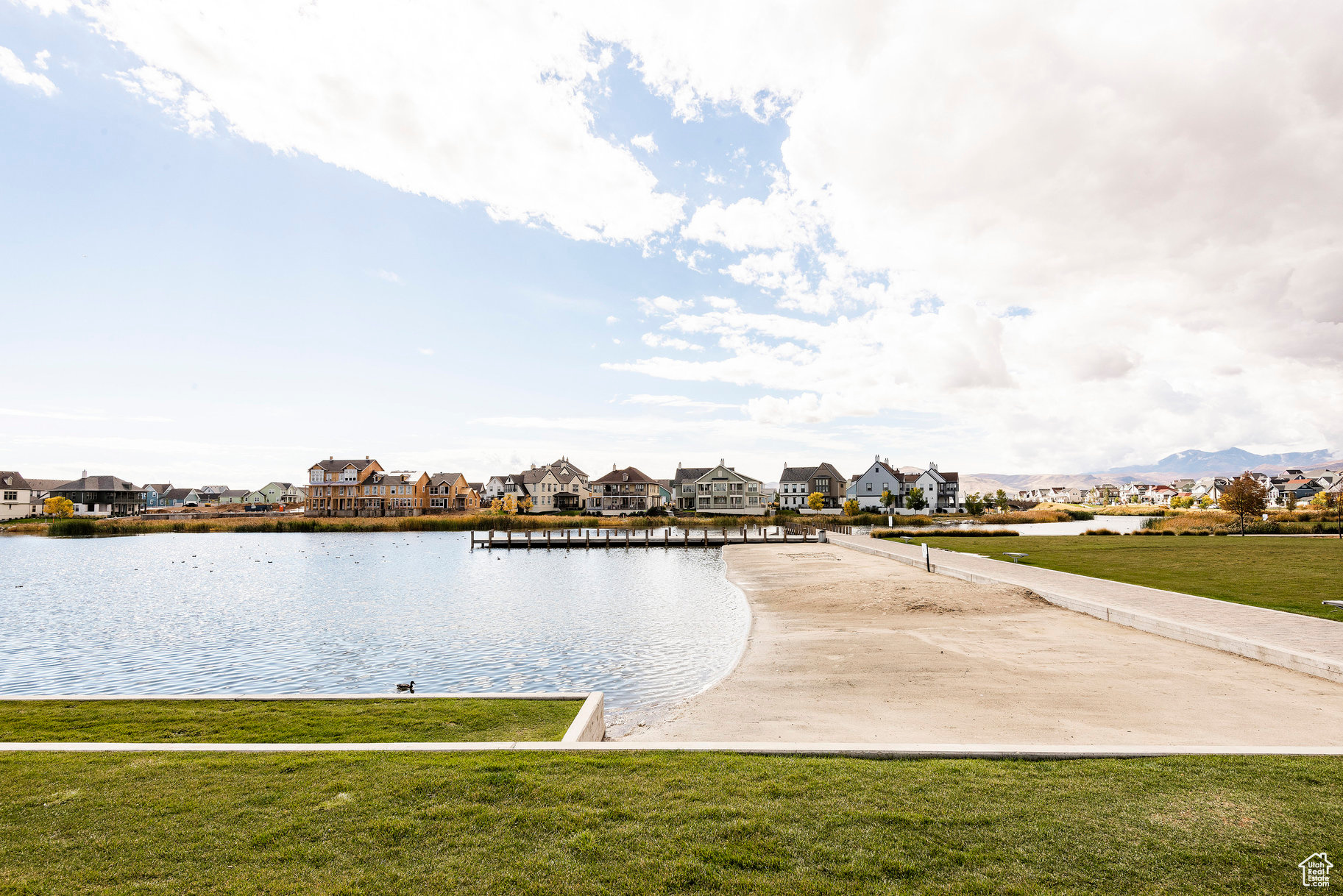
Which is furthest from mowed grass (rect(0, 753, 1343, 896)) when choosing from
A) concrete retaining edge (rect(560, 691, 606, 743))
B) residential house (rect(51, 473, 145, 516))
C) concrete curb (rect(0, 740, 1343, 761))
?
residential house (rect(51, 473, 145, 516))

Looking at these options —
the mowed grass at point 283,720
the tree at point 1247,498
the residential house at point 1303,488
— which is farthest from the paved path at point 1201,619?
the residential house at point 1303,488

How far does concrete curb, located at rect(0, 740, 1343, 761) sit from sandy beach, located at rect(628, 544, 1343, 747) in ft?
5.06

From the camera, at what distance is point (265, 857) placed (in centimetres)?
483

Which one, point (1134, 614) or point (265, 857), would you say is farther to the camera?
point (1134, 614)

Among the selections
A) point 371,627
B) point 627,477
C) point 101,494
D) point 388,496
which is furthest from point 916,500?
point 101,494

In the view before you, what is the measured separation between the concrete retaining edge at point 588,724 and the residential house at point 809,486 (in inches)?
4476

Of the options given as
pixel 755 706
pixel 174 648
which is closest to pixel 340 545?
pixel 174 648

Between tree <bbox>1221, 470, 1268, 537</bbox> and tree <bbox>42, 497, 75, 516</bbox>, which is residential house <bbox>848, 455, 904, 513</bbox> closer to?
Result: tree <bbox>1221, 470, 1268, 537</bbox>

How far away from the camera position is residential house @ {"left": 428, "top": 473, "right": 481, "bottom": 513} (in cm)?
11481

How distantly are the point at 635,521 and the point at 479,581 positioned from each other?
5229 cm

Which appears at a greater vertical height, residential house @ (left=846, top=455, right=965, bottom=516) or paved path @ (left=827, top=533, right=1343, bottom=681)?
residential house @ (left=846, top=455, right=965, bottom=516)

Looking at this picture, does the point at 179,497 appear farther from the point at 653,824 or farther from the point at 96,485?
the point at 653,824

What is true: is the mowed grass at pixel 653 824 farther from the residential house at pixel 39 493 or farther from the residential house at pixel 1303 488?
the residential house at pixel 1303 488

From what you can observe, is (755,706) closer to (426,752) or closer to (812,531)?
(426,752)
